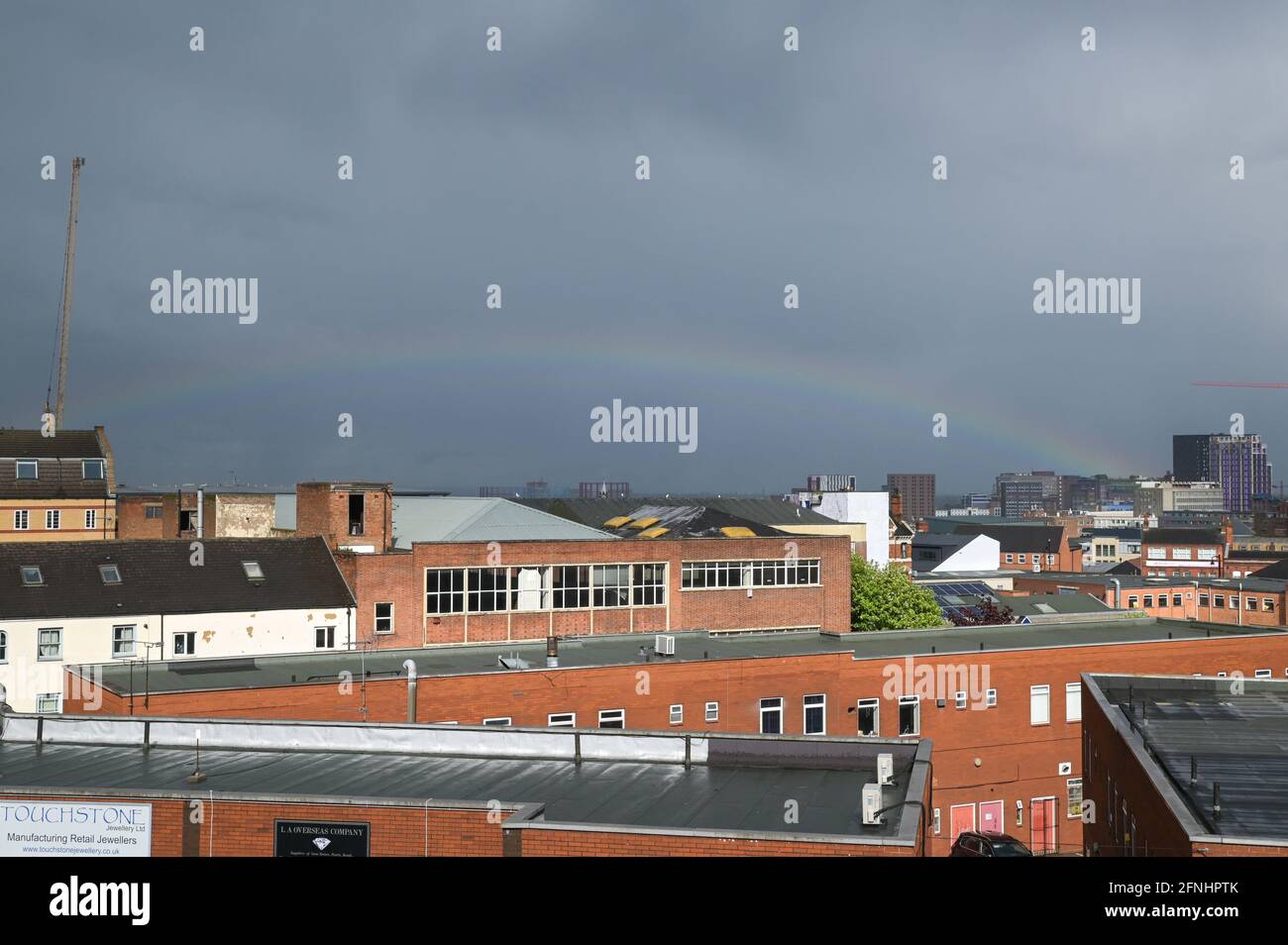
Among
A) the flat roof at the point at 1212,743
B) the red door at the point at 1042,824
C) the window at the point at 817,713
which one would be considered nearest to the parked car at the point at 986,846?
the flat roof at the point at 1212,743

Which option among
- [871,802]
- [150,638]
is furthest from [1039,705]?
[150,638]

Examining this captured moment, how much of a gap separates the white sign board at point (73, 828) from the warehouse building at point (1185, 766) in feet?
49.3

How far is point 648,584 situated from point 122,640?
2297 centimetres

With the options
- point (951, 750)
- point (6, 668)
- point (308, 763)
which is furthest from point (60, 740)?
point (951, 750)

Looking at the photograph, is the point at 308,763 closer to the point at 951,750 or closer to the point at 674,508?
the point at 951,750

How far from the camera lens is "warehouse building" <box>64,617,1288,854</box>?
1266 inches

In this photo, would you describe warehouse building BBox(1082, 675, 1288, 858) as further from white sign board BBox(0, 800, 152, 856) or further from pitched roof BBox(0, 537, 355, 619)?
pitched roof BBox(0, 537, 355, 619)

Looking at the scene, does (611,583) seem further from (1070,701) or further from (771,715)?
(1070,701)

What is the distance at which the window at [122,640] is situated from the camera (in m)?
44.2

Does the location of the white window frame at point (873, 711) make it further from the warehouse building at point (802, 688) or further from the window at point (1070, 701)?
the window at point (1070, 701)

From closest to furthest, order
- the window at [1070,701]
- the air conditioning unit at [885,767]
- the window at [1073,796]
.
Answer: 1. the air conditioning unit at [885,767]
2. the window at [1070,701]
3. the window at [1073,796]

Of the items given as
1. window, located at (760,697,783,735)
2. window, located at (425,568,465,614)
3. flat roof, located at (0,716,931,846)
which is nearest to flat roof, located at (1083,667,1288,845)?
flat roof, located at (0,716,931,846)

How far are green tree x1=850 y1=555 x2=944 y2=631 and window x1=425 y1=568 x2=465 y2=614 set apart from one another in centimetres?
2584

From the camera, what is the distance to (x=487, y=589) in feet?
163
